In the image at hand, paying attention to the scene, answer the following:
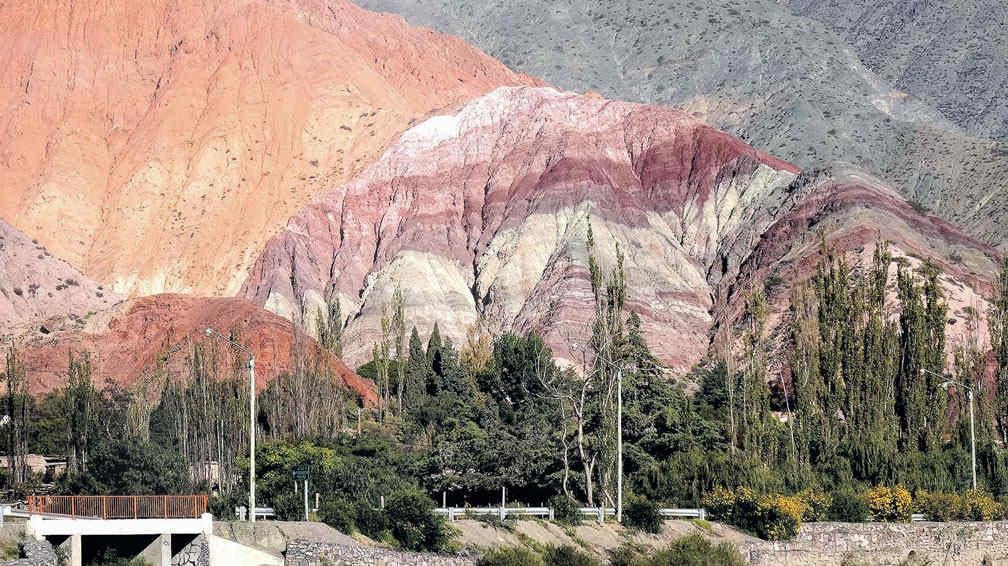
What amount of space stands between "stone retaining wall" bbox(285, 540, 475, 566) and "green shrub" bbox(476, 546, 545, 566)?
608 millimetres

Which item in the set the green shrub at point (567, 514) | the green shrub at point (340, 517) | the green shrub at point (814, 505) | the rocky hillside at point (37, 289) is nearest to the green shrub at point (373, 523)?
the green shrub at point (340, 517)

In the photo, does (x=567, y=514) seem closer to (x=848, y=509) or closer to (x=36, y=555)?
(x=848, y=509)

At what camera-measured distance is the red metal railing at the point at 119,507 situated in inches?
1554

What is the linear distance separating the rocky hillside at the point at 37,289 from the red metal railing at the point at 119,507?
77650mm

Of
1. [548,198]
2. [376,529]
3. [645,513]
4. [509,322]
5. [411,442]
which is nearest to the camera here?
[376,529]

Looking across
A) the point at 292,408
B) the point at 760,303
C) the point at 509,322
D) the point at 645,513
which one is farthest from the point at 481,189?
the point at 645,513

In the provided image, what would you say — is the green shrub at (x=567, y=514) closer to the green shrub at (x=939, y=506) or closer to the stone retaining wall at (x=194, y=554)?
the stone retaining wall at (x=194, y=554)

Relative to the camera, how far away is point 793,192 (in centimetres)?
12862

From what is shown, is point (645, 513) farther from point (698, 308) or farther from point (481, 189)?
point (481, 189)

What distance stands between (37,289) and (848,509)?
8283 centimetres

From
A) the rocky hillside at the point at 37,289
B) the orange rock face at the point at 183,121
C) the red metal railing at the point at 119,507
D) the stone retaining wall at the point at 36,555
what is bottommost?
the stone retaining wall at the point at 36,555

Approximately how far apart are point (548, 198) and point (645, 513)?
85370mm

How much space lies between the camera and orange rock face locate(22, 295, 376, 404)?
10312 centimetres

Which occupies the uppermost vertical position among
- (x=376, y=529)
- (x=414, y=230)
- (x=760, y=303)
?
(x=414, y=230)
